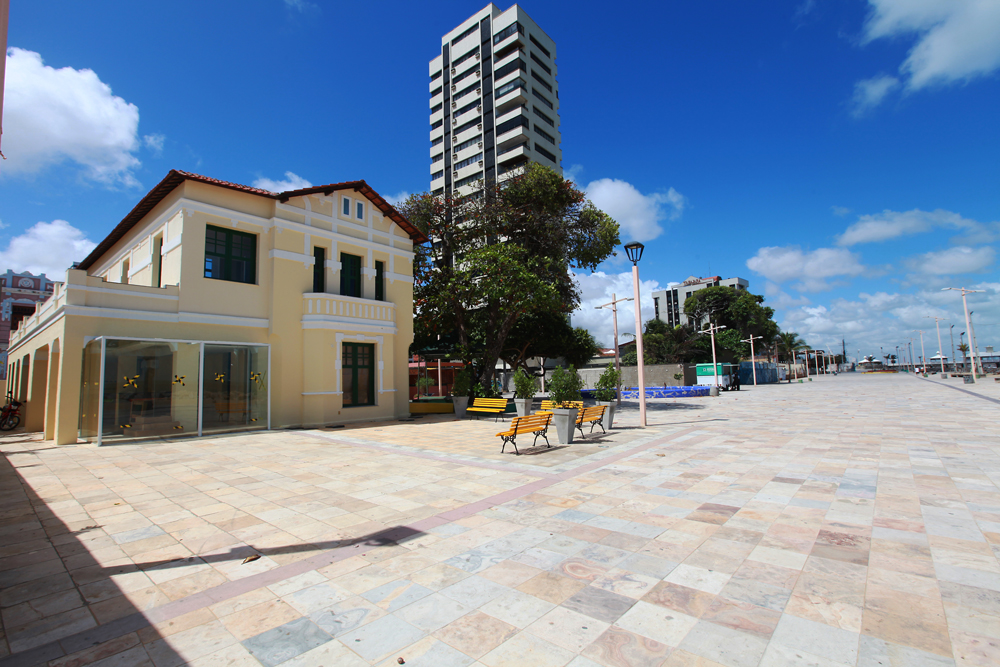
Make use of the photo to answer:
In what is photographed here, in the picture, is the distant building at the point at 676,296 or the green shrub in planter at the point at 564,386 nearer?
the green shrub in planter at the point at 564,386

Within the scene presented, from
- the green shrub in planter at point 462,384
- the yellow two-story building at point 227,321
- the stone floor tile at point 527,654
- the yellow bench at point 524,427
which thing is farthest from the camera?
the green shrub in planter at point 462,384

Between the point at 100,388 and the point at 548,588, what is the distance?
14.2 m

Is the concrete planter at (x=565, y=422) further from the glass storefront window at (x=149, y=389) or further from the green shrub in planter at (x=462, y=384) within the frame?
the glass storefront window at (x=149, y=389)

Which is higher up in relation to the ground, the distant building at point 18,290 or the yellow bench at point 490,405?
the distant building at point 18,290

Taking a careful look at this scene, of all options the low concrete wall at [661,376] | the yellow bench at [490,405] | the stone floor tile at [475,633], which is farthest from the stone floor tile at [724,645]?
the low concrete wall at [661,376]

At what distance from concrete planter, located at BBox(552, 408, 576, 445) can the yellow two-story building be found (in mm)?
9236

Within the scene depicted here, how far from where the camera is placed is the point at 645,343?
58875 mm

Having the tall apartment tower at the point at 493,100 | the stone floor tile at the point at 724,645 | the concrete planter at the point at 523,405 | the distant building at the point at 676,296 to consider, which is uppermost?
the tall apartment tower at the point at 493,100

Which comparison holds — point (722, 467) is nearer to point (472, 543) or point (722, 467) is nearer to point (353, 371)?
point (472, 543)

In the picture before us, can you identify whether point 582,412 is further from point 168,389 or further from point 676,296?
point 676,296

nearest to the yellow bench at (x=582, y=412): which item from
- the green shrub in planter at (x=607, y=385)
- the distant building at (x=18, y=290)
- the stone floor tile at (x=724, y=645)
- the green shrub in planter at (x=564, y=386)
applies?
the green shrub in planter at (x=564, y=386)

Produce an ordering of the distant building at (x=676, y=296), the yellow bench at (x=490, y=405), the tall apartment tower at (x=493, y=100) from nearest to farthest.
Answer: the yellow bench at (x=490, y=405) < the tall apartment tower at (x=493, y=100) < the distant building at (x=676, y=296)

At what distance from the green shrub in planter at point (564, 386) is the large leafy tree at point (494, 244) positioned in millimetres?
8639

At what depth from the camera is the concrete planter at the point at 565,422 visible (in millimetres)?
12430
